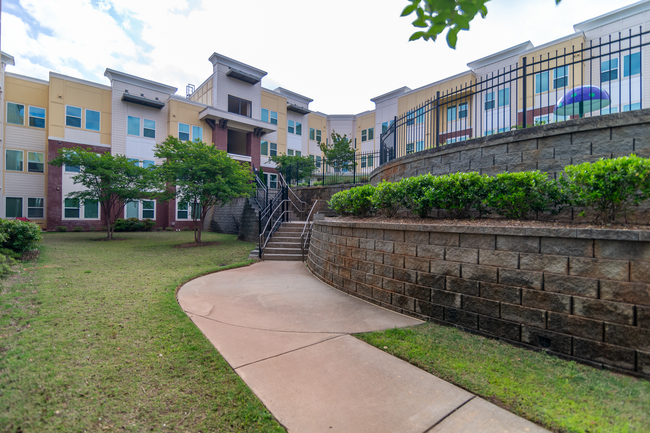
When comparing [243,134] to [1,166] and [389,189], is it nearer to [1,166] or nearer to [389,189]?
[1,166]

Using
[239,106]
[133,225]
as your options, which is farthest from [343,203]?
[239,106]

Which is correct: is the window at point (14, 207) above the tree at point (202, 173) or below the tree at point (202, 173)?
below

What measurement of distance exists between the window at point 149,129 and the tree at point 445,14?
24.7m

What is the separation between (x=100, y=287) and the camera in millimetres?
5797

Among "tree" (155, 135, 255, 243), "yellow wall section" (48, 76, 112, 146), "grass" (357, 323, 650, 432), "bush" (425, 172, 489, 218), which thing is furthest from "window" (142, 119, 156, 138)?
"grass" (357, 323, 650, 432)

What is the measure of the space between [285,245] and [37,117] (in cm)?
2095

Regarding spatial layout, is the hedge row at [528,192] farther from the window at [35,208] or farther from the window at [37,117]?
the window at [37,117]

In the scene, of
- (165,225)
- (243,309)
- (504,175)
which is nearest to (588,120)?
(504,175)

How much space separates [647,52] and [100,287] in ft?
75.8

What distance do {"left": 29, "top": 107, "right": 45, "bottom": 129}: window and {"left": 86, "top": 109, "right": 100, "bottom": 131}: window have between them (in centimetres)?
246

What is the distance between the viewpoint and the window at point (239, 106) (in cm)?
2642

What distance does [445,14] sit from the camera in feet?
7.82

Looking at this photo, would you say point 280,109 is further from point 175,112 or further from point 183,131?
point 175,112

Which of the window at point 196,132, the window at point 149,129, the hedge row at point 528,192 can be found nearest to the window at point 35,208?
the window at point 149,129
